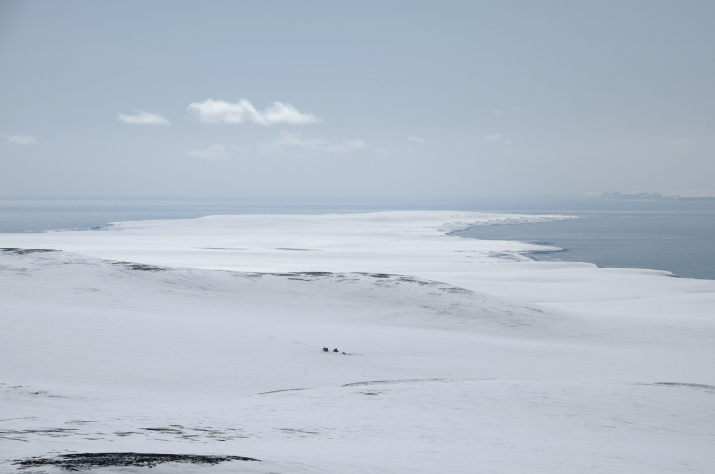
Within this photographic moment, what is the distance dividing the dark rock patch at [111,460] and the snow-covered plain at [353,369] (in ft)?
0.73

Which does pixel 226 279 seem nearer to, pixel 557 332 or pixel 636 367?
pixel 557 332

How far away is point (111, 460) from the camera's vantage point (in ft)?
25.7

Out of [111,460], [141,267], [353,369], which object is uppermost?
[141,267]

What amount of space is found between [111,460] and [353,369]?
37.8 ft

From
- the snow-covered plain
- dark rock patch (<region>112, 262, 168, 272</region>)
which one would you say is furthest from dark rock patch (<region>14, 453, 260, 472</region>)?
dark rock patch (<region>112, 262, 168, 272</region>)

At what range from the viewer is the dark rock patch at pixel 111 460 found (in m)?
7.57

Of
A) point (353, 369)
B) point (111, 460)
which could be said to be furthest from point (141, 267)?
point (111, 460)

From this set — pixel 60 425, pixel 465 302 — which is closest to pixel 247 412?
pixel 60 425

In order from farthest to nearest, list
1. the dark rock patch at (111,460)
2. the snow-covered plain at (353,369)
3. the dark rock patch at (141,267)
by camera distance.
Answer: the dark rock patch at (141,267) → the snow-covered plain at (353,369) → the dark rock patch at (111,460)

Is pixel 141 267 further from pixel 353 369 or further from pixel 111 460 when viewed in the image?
pixel 111 460

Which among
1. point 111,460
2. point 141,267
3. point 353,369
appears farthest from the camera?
point 141,267

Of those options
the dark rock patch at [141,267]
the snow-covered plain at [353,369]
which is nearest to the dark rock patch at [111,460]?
the snow-covered plain at [353,369]

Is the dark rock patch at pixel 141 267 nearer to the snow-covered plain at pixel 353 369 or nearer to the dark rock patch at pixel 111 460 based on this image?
the snow-covered plain at pixel 353 369

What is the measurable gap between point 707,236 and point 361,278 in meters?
73.6
